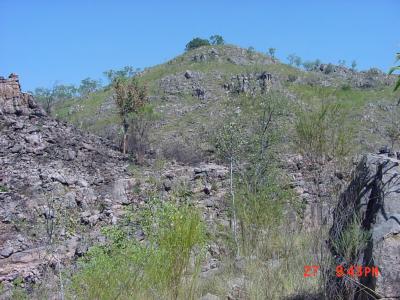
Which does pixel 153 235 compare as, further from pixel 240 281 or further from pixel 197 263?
pixel 240 281

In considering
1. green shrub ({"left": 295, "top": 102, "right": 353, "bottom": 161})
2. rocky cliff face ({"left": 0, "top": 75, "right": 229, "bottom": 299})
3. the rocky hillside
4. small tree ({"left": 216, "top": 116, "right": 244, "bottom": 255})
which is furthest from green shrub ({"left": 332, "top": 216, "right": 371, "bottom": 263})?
the rocky hillside

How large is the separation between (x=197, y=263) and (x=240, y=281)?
1048 mm

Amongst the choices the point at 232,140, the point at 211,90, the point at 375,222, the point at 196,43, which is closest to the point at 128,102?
the point at 232,140

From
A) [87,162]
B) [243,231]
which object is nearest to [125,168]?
[87,162]

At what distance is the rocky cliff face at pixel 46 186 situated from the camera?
11078 mm

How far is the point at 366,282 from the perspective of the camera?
397 cm

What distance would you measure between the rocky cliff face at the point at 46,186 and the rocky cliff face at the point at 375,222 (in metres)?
5.20

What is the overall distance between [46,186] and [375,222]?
1320cm

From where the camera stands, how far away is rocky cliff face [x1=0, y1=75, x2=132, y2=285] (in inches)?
436

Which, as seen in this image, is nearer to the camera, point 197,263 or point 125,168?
point 197,263

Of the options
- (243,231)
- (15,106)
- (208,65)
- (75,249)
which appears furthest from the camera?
(208,65)

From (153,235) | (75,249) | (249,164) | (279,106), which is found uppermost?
(279,106)
